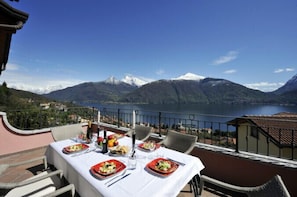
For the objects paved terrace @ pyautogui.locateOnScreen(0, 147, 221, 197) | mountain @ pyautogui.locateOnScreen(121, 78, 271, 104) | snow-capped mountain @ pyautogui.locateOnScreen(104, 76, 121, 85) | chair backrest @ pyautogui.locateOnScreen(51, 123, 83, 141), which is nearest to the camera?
paved terrace @ pyautogui.locateOnScreen(0, 147, 221, 197)

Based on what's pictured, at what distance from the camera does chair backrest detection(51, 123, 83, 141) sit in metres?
2.81

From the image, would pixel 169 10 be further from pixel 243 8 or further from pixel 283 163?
pixel 283 163

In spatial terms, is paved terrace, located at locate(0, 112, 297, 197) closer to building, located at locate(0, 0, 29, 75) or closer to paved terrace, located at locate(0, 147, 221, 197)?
paved terrace, located at locate(0, 147, 221, 197)

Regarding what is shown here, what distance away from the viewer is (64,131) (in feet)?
9.64

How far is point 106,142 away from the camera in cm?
197

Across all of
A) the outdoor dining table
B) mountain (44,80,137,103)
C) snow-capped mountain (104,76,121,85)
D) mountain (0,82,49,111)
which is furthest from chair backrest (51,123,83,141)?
snow-capped mountain (104,76,121,85)

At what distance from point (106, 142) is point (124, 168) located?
63 cm

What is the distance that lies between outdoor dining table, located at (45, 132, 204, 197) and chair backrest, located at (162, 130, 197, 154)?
0.48m

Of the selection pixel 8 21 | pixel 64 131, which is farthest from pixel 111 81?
pixel 64 131

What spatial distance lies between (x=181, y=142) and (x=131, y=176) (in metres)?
1.26

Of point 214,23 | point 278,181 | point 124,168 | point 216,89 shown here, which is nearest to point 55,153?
point 124,168

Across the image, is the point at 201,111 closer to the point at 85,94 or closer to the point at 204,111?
the point at 204,111

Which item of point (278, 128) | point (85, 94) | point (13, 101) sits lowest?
point (278, 128)

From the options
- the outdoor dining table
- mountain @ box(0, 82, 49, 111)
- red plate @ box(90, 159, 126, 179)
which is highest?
mountain @ box(0, 82, 49, 111)
